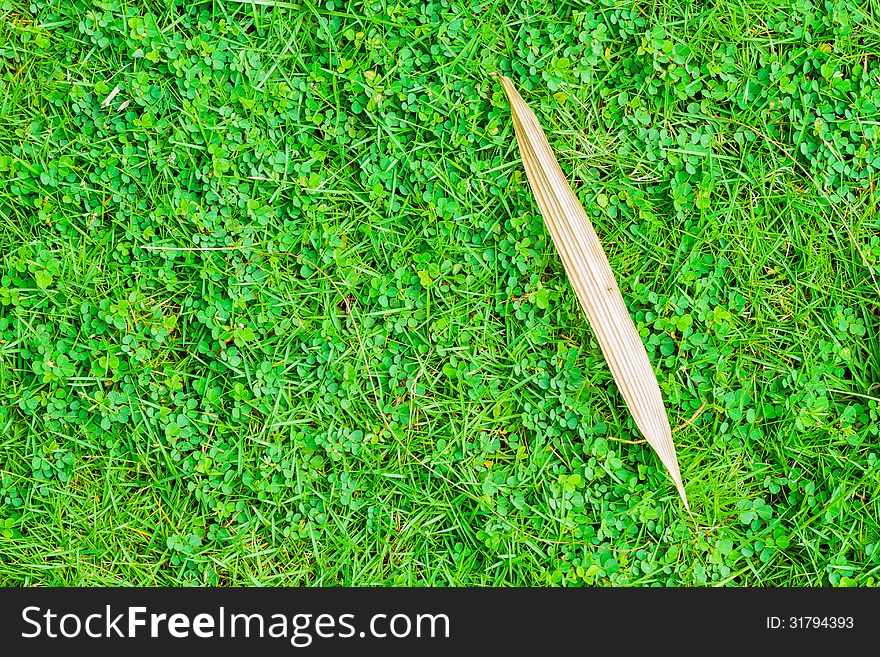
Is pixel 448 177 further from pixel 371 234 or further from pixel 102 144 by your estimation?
pixel 102 144

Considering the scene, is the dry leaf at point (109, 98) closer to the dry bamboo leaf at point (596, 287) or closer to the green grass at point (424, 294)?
the green grass at point (424, 294)

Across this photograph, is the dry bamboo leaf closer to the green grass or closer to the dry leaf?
the green grass

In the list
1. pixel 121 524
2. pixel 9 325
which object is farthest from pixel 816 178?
pixel 9 325

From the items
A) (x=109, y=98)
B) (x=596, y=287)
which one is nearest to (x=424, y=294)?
(x=596, y=287)

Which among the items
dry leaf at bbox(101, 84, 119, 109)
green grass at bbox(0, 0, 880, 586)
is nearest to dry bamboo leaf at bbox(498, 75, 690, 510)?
green grass at bbox(0, 0, 880, 586)

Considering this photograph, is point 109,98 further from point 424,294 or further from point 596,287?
point 596,287

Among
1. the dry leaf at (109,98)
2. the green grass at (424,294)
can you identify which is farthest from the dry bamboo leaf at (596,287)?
the dry leaf at (109,98)
